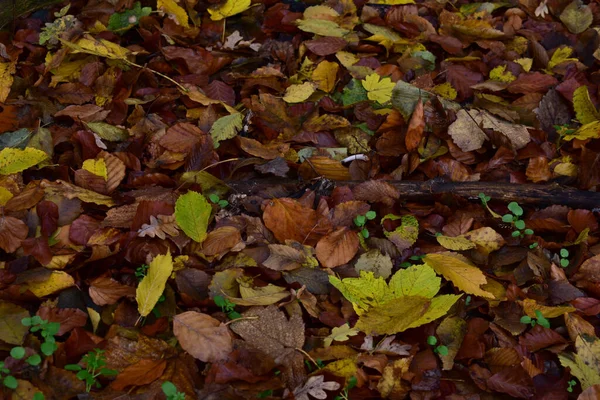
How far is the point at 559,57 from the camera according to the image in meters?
2.66

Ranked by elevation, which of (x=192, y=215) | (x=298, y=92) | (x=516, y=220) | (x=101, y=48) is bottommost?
(x=516, y=220)

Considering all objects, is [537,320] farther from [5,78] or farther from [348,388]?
[5,78]

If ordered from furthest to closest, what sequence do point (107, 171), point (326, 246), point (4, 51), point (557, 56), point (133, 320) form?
point (557, 56) → point (4, 51) → point (107, 171) → point (326, 246) → point (133, 320)

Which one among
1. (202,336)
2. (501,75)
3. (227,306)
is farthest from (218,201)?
(501,75)

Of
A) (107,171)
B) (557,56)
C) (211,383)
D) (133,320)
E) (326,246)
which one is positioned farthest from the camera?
(557,56)

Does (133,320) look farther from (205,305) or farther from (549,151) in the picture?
(549,151)

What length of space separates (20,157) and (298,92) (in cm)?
110

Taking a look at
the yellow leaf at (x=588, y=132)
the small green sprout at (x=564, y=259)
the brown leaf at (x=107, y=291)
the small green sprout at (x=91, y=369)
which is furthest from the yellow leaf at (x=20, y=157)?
the yellow leaf at (x=588, y=132)

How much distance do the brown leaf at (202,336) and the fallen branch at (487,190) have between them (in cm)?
58

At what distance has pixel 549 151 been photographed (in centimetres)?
226

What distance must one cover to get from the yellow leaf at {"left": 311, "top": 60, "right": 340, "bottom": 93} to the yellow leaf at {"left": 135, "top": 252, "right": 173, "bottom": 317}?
44.4 inches

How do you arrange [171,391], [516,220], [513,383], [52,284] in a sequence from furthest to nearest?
[516,220] < [52,284] < [513,383] < [171,391]

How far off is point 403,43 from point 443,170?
774mm

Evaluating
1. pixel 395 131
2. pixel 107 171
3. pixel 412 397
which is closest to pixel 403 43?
pixel 395 131
